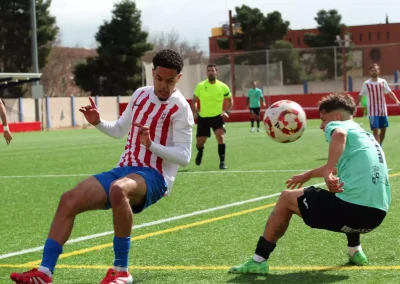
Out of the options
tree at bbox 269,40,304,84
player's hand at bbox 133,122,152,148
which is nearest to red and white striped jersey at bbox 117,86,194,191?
player's hand at bbox 133,122,152,148

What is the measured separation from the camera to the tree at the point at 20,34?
205 feet

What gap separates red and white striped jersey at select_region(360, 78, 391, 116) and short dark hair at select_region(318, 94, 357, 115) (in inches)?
507

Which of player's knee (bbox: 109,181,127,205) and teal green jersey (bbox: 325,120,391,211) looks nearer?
player's knee (bbox: 109,181,127,205)

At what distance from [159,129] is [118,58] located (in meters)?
60.5

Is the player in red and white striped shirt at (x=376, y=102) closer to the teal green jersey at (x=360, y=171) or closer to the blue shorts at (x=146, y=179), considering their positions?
the teal green jersey at (x=360, y=171)

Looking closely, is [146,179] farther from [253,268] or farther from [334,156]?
[334,156]

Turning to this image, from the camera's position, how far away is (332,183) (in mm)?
5879

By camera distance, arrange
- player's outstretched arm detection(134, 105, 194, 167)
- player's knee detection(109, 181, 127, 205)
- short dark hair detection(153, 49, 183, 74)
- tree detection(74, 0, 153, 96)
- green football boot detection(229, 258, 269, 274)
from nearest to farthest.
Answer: player's knee detection(109, 181, 127, 205), player's outstretched arm detection(134, 105, 194, 167), short dark hair detection(153, 49, 183, 74), green football boot detection(229, 258, 269, 274), tree detection(74, 0, 153, 96)

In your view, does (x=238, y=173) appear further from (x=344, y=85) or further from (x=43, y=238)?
(x=344, y=85)

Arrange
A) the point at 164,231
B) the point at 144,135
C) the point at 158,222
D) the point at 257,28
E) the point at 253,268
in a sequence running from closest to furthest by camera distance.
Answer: the point at 144,135
the point at 253,268
the point at 164,231
the point at 158,222
the point at 257,28

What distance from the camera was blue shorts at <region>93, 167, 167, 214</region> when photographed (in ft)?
20.0

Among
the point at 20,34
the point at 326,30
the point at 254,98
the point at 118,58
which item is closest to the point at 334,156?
the point at 254,98

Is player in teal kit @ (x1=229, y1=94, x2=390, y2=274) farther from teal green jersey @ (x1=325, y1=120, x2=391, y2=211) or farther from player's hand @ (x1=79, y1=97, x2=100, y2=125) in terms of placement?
player's hand @ (x1=79, y1=97, x2=100, y2=125)

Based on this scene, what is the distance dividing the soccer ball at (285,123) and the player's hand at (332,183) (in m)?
2.75
